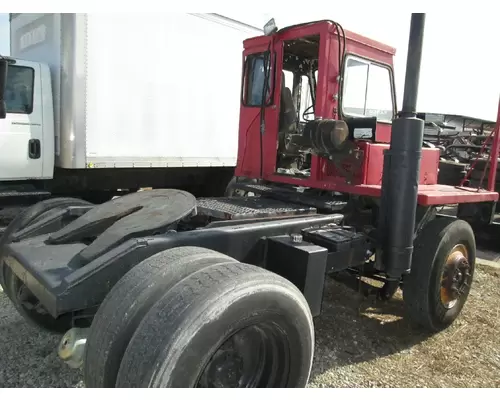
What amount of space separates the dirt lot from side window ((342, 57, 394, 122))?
1966 mm

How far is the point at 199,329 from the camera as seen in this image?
1.94 metres

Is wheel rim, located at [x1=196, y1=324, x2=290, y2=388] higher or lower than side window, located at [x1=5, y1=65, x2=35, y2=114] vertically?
lower

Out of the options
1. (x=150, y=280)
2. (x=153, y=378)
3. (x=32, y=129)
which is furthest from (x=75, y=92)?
(x=153, y=378)

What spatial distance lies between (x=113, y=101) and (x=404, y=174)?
4579mm

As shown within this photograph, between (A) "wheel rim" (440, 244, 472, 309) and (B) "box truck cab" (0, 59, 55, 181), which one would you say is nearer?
(A) "wheel rim" (440, 244, 472, 309)

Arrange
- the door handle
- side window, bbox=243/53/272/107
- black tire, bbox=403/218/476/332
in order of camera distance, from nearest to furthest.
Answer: black tire, bbox=403/218/476/332 < side window, bbox=243/53/272/107 < the door handle

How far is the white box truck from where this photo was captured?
6270 mm

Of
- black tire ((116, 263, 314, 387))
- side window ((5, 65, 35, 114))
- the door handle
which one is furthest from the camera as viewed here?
the door handle

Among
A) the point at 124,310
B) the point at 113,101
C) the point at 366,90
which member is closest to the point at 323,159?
the point at 366,90

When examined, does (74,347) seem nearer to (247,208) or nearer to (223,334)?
(223,334)

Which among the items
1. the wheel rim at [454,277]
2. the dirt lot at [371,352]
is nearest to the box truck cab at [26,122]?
the dirt lot at [371,352]

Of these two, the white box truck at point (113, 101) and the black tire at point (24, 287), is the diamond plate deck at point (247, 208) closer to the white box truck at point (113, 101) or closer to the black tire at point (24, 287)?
the black tire at point (24, 287)

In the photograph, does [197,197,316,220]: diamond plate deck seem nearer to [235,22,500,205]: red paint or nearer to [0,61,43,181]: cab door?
[235,22,500,205]: red paint

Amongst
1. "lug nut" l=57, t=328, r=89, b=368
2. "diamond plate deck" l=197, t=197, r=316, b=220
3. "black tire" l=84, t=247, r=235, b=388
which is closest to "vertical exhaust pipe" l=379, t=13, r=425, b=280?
"diamond plate deck" l=197, t=197, r=316, b=220
